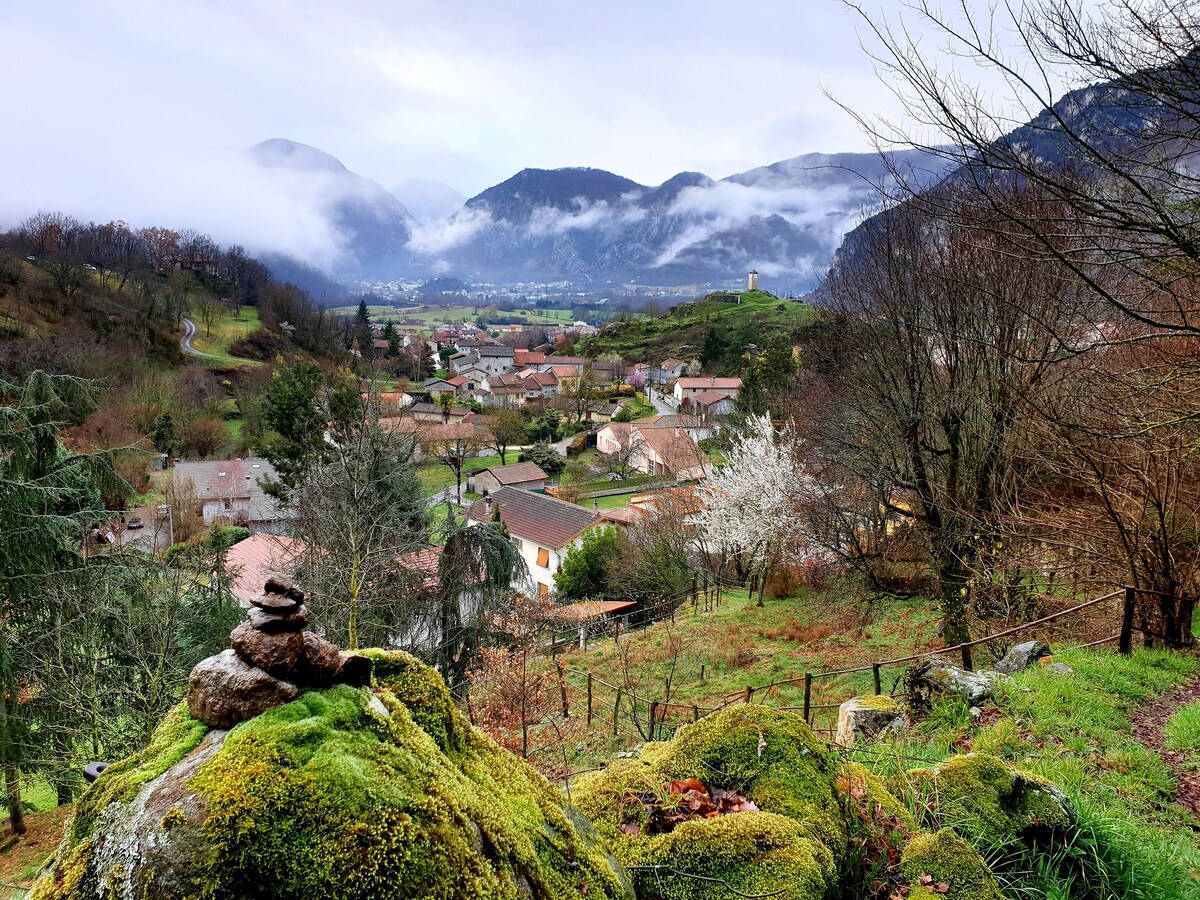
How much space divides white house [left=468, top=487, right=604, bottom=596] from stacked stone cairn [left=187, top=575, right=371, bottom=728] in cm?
2848

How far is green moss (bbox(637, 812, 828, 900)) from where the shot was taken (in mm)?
2471

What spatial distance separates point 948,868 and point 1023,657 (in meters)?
6.42

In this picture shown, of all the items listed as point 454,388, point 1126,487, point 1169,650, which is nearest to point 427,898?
point 1169,650

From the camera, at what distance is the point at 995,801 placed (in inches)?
137

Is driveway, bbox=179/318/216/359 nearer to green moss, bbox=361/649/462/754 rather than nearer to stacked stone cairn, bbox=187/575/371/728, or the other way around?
green moss, bbox=361/649/462/754

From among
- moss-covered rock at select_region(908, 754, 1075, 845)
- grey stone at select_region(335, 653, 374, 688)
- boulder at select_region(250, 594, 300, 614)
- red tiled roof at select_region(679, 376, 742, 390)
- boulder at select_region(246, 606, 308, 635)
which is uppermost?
boulder at select_region(250, 594, 300, 614)

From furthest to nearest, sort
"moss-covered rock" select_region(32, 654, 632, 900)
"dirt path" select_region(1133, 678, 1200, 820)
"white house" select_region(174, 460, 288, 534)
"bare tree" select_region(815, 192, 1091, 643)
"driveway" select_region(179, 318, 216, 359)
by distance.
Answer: "driveway" select_region(179, 318, 216, 359) → "white house" select_region(174, 460, 288, 534) → "bare tree" select_region(815, 192, 1091, 643) → "dirt path" select_region(1133, 678, 1200, 820) → "moss-covered rock" select_region(32, 654, 632, 900)

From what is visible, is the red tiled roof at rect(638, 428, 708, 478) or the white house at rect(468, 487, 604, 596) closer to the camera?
the white house at rect(468, 487, 604, 596)

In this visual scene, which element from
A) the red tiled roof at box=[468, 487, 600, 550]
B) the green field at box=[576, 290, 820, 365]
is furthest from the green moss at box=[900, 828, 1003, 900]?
the green field at box=[576, 290, 820, 365]

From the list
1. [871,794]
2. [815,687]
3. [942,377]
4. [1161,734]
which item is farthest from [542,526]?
[871,794]

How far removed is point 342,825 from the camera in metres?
1.52

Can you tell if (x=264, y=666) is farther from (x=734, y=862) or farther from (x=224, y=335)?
(x=224, y=335)

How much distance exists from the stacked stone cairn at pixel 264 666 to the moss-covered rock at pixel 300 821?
52mm

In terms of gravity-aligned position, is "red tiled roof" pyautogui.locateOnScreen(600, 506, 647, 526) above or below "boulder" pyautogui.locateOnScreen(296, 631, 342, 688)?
below
